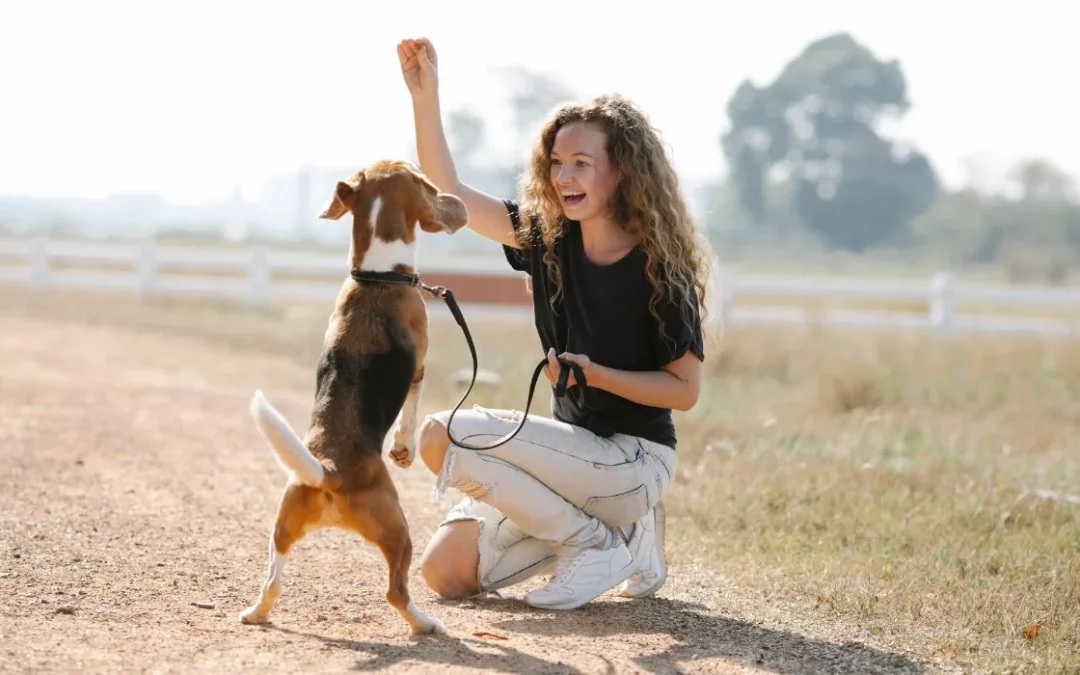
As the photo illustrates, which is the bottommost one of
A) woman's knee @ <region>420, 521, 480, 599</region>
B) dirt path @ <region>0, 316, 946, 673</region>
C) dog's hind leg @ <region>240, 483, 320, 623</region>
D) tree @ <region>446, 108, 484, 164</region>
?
dirt path @ <region>0, 316, 946, 673</region>

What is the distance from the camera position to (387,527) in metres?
4.09

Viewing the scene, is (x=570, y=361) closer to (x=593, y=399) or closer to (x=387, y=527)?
(x=593, y=399)

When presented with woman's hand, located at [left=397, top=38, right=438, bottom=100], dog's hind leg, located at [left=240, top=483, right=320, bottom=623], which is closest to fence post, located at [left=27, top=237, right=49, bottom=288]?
woman's hand, located at [left=397, top=38, right=438, bottom=100]

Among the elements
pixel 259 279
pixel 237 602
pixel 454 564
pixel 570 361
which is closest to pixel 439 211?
pixel 570 361

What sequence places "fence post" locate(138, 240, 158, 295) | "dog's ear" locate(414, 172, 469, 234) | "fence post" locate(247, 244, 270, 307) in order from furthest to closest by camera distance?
"fence post" locate(138, 240, 158, 295) < "fence post" locate(247, 244, 270, 307) < "dog's ear" locate(414, 172, 469, 234)

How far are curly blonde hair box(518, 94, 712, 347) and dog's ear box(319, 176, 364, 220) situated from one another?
0.93 meters

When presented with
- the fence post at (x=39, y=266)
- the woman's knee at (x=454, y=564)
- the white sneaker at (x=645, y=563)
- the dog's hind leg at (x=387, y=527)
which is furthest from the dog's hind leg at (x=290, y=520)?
the fence post at (x=39, y=266)

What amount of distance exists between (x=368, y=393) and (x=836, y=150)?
71.3 meters

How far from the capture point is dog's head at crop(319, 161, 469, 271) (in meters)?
4.38

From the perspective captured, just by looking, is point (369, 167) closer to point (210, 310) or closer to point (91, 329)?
point (91, 329)

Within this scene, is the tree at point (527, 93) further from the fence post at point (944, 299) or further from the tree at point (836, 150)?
the fence post at point (944, 299)

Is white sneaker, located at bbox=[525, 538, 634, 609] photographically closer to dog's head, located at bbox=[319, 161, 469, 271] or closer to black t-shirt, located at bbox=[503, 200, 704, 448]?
black t-shirt, located at bbox=[503, 200, 704, 448]

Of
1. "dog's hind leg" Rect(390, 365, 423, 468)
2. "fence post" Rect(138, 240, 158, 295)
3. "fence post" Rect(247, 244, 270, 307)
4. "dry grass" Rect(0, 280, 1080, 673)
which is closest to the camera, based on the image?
"dog's hind leg" Rect(390, 365, 423, 468)

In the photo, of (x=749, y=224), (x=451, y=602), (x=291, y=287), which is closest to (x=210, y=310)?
(x=291, y=287)
